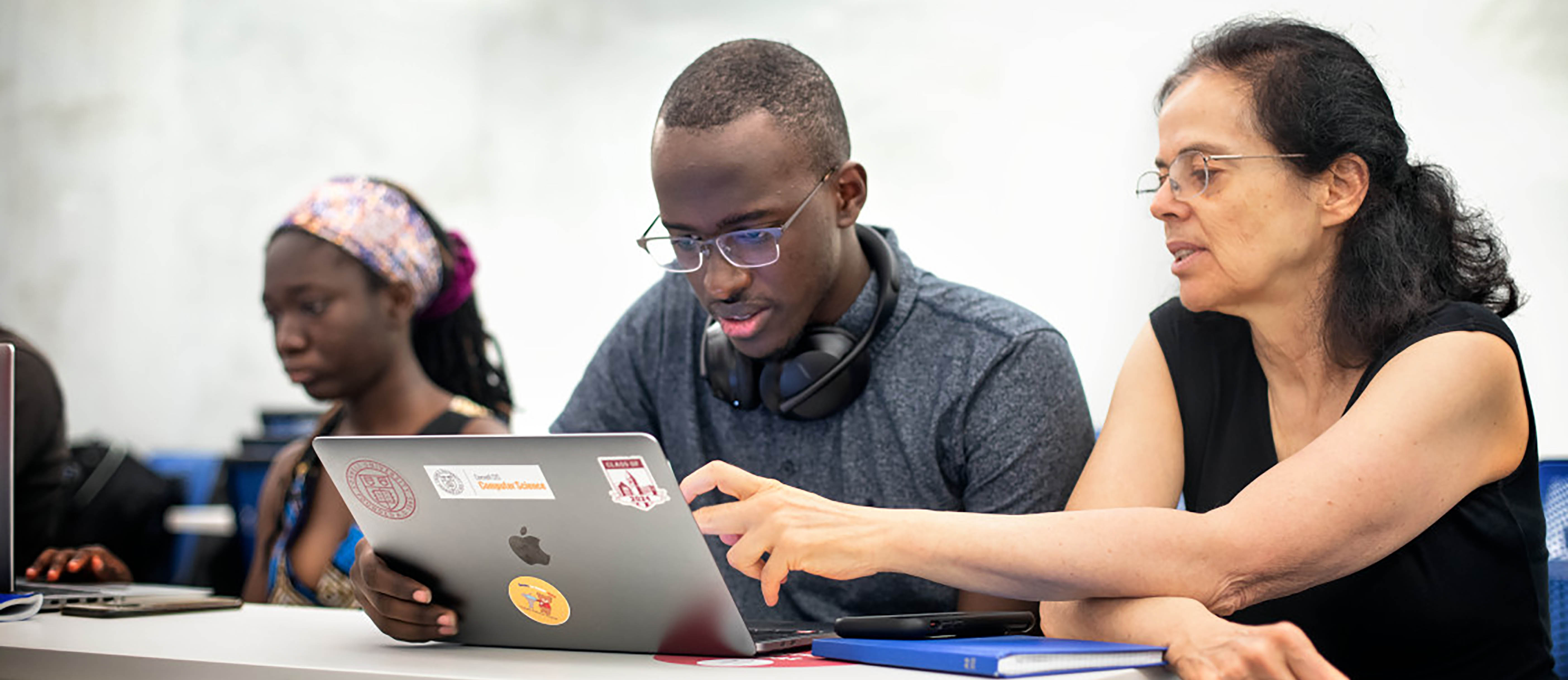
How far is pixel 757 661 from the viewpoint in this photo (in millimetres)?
1045

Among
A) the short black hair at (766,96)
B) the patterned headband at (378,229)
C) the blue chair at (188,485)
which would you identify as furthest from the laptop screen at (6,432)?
the blue chair at (188,485)

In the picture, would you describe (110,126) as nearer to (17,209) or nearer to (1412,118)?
(17,209)

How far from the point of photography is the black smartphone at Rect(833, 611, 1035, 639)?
A: 3.48 feet

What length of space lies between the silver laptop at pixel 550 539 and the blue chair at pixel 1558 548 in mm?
882

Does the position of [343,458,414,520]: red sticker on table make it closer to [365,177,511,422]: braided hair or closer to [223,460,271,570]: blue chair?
[365,177,511,422]: braided hair

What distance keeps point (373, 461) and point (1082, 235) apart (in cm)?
277

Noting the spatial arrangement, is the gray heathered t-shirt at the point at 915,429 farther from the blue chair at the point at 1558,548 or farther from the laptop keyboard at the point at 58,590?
the laptop keyboard at the point at 58,590

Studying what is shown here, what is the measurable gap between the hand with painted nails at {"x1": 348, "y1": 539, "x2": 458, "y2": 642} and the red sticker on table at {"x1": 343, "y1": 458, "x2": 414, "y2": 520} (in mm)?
69

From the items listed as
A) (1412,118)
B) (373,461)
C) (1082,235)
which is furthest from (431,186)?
(373,461)

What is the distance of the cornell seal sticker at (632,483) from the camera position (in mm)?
955

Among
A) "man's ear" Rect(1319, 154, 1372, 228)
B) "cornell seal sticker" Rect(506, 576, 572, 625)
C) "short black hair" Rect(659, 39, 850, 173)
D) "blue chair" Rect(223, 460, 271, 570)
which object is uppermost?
"short black hair" Rect(659, 39, 850, 173)

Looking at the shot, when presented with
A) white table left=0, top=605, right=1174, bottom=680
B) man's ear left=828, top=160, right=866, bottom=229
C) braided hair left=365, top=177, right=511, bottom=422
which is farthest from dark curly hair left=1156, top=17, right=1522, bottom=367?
braided hair left=365, top=177, right=511, bottom=422

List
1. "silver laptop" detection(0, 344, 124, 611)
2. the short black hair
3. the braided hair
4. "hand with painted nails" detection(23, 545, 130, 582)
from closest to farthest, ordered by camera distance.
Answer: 1. "silver laptop" detection(0, 344, 124, 611)
2. the short black hair
3. "hand with painted nails" detection(23, 545, 130, 582)
4. the braided hair

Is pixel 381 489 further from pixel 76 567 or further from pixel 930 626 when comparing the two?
pixel 76 567
